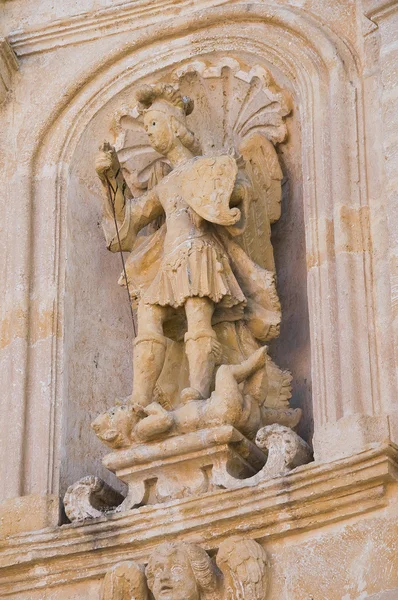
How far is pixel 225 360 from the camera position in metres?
8.28

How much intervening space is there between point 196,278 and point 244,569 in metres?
1.39

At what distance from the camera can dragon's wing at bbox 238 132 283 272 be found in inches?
337

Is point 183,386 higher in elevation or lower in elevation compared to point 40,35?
lower

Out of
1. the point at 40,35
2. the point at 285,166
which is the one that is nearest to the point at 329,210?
the point at 285,166

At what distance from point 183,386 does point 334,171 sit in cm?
116

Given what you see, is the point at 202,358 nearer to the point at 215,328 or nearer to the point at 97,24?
the point at 215,328

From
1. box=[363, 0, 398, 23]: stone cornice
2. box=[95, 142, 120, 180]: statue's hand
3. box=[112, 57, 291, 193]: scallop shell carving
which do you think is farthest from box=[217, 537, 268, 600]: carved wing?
box=[363, 0, 398, 23]: stone cornice

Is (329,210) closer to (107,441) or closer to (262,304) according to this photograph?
(262,304)

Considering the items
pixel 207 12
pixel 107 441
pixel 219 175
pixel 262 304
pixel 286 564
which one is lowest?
pixel 286 564

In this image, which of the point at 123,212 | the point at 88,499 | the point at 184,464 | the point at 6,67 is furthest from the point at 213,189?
the point at 6,67

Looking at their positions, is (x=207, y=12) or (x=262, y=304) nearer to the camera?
(x=262, y=304)

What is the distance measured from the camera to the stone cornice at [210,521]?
7375mm

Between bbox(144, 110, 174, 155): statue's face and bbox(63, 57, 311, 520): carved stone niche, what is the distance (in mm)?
39

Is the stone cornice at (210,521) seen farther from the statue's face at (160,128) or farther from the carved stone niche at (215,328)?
the statue's face at (160,128)
